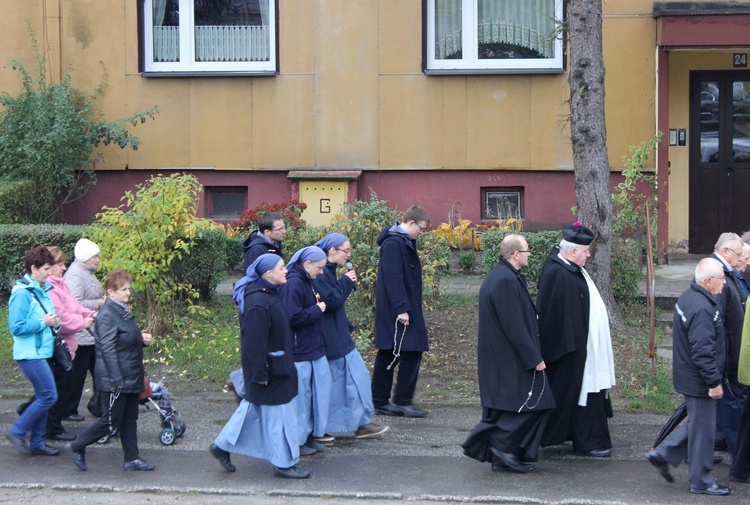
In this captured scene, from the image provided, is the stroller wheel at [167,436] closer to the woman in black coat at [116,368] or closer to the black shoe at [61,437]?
the woman in black coat at [116,368]

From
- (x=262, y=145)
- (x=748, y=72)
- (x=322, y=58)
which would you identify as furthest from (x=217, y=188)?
(x=748, y=72)

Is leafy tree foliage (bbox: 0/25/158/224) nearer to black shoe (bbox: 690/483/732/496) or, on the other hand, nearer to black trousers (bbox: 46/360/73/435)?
black trousers (bbox: 46/360/73/435)

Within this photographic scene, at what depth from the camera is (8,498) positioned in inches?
256

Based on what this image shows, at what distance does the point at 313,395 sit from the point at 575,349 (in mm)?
2012

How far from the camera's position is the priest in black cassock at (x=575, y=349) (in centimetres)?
714

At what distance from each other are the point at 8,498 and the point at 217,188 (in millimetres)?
8810

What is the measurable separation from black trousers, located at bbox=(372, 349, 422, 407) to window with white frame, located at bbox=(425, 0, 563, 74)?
698 centimetres

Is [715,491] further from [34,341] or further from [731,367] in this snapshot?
[34,341]

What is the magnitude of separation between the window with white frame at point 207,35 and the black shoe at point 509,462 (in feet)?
30.1

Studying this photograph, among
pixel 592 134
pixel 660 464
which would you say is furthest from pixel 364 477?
pixel 592 134

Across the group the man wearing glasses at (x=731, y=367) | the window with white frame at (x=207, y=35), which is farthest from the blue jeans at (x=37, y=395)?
the window with white frame at (x=207, y=35)

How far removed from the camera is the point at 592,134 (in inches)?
411

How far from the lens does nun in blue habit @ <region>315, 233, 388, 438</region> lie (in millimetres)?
7590

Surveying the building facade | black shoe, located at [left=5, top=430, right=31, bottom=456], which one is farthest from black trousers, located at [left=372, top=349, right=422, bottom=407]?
the building facade
